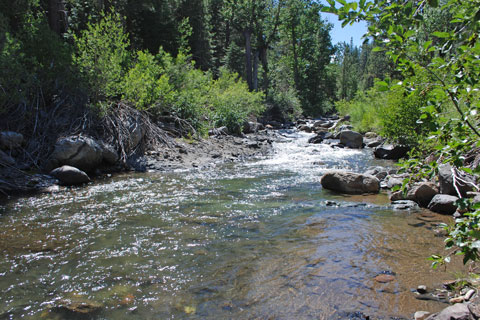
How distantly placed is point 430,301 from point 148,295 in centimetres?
300

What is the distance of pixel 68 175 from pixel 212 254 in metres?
5.89

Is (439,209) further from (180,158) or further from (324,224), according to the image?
(180,158)

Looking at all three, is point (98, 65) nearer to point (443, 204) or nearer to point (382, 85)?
point (443, 204)

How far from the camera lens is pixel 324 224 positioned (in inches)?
242

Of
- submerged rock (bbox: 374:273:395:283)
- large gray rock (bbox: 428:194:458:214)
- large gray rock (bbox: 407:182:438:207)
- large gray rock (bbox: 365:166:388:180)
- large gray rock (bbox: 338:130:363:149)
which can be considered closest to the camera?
submerged rock (bbox: 374:273:395:283)

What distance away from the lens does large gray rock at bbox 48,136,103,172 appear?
961cm

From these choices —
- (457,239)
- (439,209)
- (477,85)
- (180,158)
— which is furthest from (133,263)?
(180,158)

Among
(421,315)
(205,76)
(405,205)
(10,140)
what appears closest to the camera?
(421,315)

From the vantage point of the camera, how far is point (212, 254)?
4895mm

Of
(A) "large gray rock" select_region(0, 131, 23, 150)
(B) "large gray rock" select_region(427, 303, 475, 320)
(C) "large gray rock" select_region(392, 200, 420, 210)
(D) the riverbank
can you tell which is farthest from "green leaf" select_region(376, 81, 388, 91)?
Result: (A) "large gray rock" select_region(0, 131, 23, 150)

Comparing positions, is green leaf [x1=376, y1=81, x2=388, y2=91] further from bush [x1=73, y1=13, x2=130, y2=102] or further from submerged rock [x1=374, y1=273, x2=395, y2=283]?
bush [x1=73, y1=13, x2=130, y2=102]

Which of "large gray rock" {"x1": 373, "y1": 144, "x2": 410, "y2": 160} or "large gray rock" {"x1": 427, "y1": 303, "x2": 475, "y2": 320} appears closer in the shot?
"large gray rock" {"x1": 427, "y1": 303, "x2": 475, "y2": 320}

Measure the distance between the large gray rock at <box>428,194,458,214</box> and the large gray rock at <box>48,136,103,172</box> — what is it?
8.86m

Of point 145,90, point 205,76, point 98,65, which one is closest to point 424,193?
point 145,90
